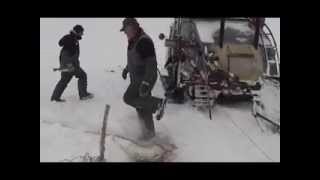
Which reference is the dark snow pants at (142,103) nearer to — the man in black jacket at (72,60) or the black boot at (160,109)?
the black boot at (160,109)

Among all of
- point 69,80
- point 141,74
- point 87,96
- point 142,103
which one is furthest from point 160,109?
point 69,80

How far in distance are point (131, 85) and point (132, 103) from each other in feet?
0.43

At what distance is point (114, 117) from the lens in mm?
4289

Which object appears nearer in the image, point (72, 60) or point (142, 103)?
point (142, 103)

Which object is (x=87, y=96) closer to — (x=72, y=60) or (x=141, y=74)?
(x=72, y=60)

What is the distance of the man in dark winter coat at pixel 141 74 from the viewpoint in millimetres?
4223

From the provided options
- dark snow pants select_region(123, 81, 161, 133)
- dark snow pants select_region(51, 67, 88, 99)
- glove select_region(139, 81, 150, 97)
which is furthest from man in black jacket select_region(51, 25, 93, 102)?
glove select_region(139, 81, 150, 97)

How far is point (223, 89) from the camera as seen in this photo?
446 cm

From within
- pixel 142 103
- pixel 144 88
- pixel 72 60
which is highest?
pixel 72 60

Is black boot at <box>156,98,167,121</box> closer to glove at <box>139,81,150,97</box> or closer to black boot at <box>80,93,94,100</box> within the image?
glove at <box>139,81,150,97</box>

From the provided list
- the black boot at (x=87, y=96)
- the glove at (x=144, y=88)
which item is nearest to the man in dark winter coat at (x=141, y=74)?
Answer: the glove at (x=144, y=88)

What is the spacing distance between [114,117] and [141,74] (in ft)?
1.22
